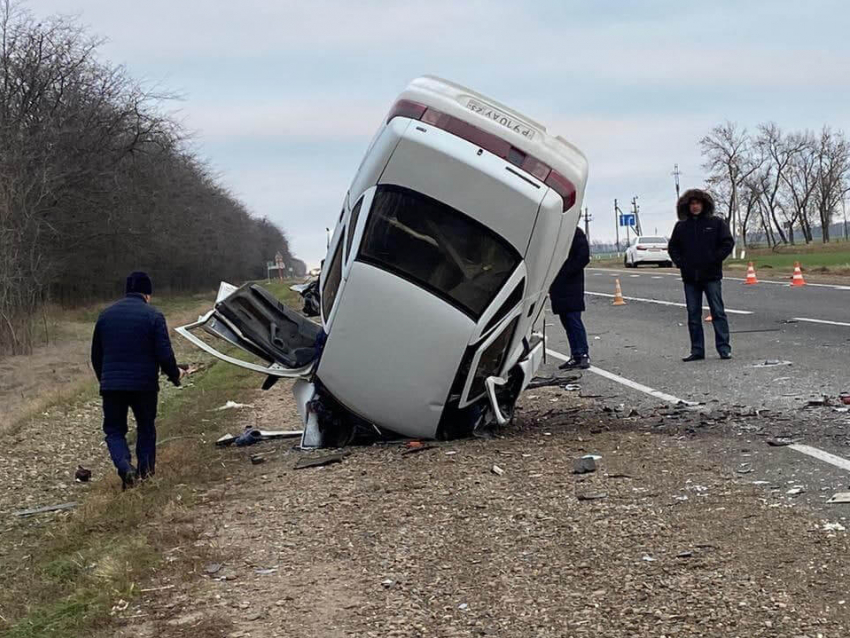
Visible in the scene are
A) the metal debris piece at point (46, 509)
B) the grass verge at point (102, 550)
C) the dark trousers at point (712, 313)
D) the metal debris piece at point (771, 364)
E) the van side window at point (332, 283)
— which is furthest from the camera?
the dark trousers at point (712, 313)

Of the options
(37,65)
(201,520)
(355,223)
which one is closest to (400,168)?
(355,223)

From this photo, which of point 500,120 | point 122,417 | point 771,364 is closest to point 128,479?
point 122,417

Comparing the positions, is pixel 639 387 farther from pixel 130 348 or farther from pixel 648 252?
pixel 648 252

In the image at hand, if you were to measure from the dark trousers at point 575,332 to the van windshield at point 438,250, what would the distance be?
4.35m

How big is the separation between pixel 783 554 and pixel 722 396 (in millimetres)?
4438

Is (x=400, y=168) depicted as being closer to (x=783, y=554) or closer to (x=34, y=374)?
(x=783, y=554)

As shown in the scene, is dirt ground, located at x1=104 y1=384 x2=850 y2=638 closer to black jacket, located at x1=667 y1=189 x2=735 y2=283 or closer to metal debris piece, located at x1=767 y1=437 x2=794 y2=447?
metal debris piece, located at x1=767 y1=437 x2=794 y2=447

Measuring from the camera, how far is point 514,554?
4.71 m

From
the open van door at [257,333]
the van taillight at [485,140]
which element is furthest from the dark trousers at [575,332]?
the van taillight at [485,140]

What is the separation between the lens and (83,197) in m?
33.6

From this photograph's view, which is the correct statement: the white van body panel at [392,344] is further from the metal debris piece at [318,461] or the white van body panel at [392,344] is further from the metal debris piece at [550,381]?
the metal debris piece at [550,381]

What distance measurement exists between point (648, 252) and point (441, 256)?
117 ft

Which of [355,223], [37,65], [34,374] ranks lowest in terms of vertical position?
[34,374]

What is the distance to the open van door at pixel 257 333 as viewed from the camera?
7613 millimetres
